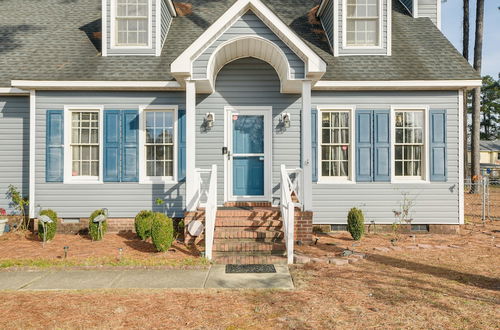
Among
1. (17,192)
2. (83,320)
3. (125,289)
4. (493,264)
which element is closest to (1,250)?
(17,192)

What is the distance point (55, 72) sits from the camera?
8195mm

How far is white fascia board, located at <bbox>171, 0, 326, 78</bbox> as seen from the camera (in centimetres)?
670

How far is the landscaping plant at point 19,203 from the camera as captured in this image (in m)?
8.34

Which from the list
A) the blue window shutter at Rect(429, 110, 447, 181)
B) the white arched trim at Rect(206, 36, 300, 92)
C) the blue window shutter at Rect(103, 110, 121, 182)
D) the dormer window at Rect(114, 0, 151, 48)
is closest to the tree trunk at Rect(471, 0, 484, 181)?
the blue window shutter at Rect(429, 110, 447, 181)

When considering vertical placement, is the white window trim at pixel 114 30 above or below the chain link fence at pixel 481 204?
above

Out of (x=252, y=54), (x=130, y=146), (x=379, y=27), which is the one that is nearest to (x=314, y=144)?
(x=252, y=54)

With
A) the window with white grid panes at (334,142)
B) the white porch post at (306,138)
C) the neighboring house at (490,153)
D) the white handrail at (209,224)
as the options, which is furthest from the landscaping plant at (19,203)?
the neighboring house at (490,153)

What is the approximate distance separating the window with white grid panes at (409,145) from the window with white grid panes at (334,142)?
1.27 meters

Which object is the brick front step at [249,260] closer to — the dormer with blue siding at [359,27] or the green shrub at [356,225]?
the green shrub at [356,225]

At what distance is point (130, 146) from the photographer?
8.34 m

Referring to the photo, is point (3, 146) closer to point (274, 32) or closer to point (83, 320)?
point (83, 320)

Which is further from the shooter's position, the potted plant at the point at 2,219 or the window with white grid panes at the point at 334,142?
the window with white grid panes at the point at 334,142

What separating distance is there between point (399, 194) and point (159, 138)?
6280mm

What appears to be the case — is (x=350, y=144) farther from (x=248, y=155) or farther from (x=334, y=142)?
(x=248, y=155)
